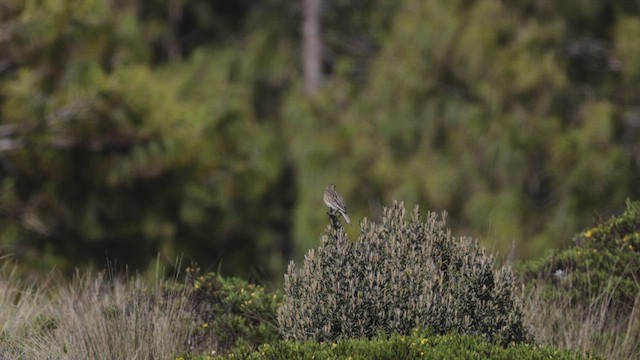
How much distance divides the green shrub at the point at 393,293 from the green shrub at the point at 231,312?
3.47ft

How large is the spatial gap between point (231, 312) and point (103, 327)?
1.33 m

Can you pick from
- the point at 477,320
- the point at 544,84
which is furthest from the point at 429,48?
the point at 477,320

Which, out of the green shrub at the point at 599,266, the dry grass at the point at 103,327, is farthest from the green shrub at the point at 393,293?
the green shrub at the point at 599,266

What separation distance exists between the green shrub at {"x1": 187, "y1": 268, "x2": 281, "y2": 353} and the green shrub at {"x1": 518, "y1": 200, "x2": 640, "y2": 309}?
185 centimetres

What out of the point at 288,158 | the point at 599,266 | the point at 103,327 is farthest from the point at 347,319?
the point at 288,158

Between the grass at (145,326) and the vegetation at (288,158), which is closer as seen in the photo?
the grass at (145,326)

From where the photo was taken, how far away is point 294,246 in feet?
58.1

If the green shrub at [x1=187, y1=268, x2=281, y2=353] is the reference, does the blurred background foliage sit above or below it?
above

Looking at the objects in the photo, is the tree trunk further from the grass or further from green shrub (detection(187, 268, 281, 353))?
the grass

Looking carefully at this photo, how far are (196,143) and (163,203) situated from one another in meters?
1.04

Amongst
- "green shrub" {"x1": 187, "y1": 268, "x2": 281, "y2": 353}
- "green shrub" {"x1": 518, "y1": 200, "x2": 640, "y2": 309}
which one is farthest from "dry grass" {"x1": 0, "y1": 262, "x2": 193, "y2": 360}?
"green shrub" {"x1": 518, "y1": 200, "x2": 640, "y2": 309}

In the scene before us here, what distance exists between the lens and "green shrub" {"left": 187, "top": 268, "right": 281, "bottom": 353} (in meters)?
7.77

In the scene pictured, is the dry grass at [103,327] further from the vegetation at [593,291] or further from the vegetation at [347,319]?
the vegetation at [593,291]

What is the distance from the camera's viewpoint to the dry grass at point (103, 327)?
6.87 metres
